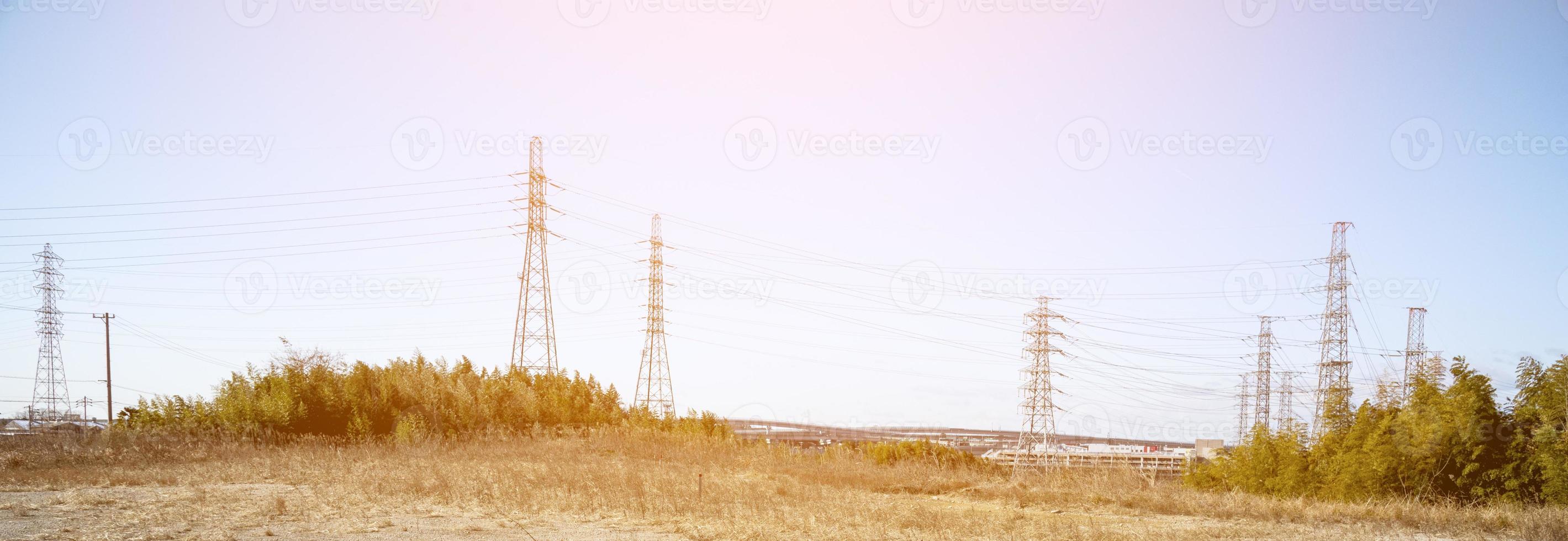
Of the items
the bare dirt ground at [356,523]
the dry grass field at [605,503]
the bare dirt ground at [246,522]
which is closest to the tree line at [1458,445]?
→ the dry grass field at [605,503]

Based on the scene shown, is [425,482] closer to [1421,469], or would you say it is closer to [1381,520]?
[1381,520]

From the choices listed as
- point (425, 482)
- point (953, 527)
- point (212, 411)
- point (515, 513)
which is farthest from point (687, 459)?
point (212, 411)

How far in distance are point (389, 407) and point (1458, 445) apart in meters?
28.8

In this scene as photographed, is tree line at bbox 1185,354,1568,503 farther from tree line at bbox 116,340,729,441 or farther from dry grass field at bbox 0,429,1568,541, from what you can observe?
tree line at bbox 116,340,729,441

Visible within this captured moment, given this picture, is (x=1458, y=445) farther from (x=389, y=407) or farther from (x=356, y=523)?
(x=389, y=407)

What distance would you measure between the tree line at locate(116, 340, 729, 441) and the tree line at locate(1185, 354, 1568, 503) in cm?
1913

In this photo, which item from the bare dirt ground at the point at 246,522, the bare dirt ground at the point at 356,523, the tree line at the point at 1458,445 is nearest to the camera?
the bare dirt ground at the point at 246,522

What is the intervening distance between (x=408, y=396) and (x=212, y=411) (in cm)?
556

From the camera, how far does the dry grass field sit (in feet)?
42.0

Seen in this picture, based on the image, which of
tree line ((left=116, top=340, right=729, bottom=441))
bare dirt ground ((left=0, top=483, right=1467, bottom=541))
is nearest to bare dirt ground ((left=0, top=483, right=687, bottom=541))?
bare dirt ground ((left=0, top=483, right=1467, bottom=541))

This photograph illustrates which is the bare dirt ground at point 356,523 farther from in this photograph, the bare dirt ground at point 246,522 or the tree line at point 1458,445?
the tree line at point 1458,445

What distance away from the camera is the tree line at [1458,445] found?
1564 centimetres

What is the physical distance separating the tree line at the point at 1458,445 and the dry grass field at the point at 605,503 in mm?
1395

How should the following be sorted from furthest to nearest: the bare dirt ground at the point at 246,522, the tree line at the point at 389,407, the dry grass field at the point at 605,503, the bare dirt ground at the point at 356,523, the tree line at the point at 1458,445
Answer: the tree line at the point at 389,407
the tree line at the point at 1458,445
the dry grass field at the point at 605,503
the bare dirt ground at the point at 356,523
the bare dirt ground at the point at 246,522
